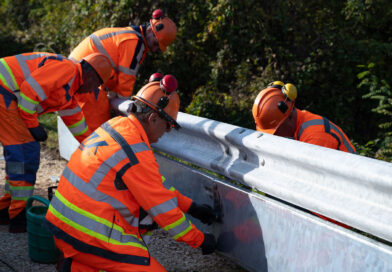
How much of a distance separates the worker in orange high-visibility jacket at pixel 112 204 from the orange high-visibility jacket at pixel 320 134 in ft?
3.84

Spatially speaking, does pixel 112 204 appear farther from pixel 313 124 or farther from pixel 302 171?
pixel 313 124

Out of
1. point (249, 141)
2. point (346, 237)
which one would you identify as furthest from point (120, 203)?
point (346, 237)

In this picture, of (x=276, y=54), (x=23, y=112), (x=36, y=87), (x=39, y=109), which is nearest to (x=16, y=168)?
(x=23, y=112)

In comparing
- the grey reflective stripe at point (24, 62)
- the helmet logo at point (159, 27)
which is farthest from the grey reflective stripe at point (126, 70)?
the grey reflective stripe at point (24, 62)

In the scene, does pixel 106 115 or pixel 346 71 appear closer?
pixel 106 115

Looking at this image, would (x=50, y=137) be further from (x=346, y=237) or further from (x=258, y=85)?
(x=346, y=237)

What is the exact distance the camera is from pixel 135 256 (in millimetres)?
2980

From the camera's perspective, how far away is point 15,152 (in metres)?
4.44

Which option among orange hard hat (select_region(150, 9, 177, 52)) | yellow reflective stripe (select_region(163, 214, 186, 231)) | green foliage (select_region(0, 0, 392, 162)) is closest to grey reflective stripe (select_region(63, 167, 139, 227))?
yellow reflective stripe (select_region(163, 214, 186, 231))

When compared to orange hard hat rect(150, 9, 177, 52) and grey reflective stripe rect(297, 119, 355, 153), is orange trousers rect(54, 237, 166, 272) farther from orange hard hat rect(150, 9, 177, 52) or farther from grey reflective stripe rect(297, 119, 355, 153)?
orange hard hat rect(150, 9, 177, 52)

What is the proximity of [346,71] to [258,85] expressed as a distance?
1288 mm

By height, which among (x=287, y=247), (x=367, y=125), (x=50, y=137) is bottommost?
(x=50, y=137)

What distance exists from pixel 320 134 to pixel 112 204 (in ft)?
5.35

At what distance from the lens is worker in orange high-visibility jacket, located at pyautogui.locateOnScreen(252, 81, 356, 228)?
3.66 m
